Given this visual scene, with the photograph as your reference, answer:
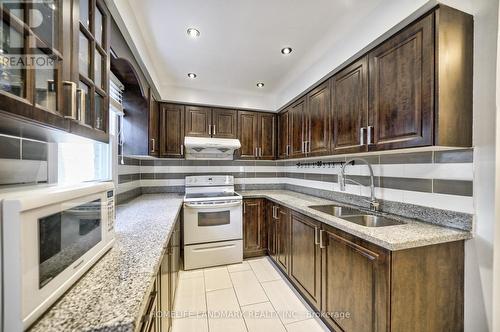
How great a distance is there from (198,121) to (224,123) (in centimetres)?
39

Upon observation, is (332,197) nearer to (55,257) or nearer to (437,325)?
(437,325)

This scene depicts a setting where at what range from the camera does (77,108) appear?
32.8 inches

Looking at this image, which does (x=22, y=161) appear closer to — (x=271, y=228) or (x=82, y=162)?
(x=82, y=162)

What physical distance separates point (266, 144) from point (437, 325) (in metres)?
2.63

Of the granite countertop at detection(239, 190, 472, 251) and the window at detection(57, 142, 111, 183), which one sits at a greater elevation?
the window at detection(57, 142, 111, 183)

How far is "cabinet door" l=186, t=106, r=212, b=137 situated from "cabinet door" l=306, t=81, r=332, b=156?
4.78ft

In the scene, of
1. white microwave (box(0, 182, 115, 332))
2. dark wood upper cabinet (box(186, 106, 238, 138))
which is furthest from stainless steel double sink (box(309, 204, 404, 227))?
white microwave (box(0, 182, 115, 332))

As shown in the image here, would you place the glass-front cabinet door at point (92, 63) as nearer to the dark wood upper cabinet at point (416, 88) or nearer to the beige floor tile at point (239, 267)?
the dark wood upper cabinet at point (416, 88)

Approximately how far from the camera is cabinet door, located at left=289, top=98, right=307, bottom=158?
2.57 metres

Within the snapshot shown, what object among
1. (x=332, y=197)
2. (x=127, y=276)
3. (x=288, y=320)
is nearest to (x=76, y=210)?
(x=127, y=276)

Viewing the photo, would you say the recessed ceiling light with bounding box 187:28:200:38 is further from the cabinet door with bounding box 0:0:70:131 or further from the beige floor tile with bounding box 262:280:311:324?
the beige floor tile with bounding box 262:280:311:324

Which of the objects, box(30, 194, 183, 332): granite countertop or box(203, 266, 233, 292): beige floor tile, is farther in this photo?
box(203, 266, 233, 292): beige floor tile

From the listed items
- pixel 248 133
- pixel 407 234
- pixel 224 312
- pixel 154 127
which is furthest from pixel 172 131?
pixel 407 234

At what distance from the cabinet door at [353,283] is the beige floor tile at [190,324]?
102cm
